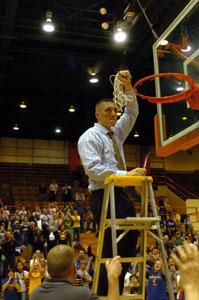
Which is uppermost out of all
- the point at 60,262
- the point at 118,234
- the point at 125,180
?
the point at 125,180

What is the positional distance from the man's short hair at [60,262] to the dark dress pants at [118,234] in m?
0.80

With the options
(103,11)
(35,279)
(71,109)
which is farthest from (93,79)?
(35,279)

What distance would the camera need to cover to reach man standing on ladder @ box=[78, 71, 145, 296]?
2.93m

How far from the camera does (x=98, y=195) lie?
10.3ft

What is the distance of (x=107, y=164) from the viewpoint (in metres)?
3.14

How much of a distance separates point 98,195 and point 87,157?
1.20 feet

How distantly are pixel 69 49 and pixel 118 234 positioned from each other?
9.17 metres

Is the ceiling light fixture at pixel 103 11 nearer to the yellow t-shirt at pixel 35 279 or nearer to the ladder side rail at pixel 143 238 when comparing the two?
the yellow t-shirt at pixel 35 279

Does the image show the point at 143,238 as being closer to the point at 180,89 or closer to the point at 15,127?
the point at 180,89

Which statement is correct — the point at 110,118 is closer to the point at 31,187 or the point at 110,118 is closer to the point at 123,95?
the point at 123,95

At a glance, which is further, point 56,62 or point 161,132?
point 56,62

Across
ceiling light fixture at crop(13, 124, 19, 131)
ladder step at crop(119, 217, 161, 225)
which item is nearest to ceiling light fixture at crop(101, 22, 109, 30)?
ladder step at crop(119, 217, 161, 225)

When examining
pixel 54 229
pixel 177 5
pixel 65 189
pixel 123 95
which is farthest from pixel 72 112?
pixel 123 95

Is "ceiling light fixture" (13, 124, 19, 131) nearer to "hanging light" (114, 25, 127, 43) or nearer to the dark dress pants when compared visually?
"hanging light" (114, 25, 127, 43)
